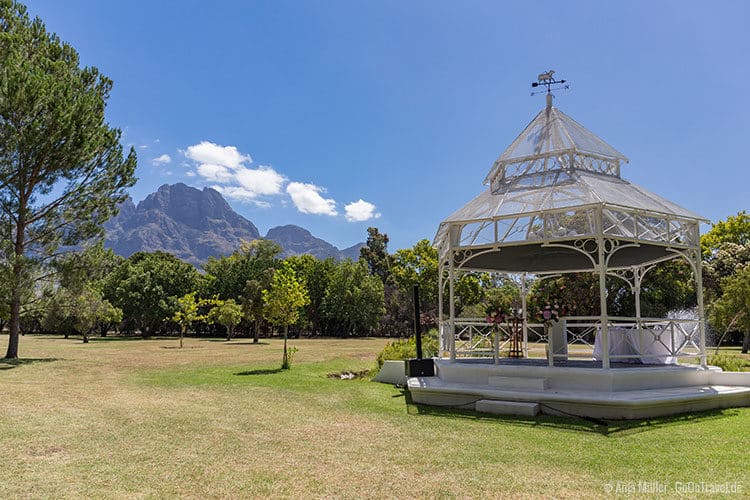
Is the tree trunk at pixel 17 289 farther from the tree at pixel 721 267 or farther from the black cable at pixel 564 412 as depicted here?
the tree at pixel 721 267

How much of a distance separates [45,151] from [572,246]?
17836 millimetres

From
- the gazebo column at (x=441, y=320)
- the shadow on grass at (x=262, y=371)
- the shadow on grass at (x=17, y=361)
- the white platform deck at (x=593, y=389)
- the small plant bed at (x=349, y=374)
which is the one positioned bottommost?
the small plant bed at (x=349, y=374)

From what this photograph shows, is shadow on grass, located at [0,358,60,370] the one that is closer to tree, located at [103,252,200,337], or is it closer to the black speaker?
the black speaker

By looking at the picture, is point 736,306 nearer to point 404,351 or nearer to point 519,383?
point 404,351

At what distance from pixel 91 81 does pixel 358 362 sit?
51.3ft

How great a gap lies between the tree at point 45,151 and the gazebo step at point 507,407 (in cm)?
1684

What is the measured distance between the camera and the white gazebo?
9.51 metres

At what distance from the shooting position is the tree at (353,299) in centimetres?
5362

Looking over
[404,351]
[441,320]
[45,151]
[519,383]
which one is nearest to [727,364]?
[519,383]

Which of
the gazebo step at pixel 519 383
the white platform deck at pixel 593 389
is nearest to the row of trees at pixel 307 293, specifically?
the white platform deck at pixel 593 389

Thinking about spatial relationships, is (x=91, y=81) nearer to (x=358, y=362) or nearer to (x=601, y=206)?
(x=358, y=362)

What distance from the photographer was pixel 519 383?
33.1 feet

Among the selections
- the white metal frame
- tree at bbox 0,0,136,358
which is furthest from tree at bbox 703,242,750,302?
tree at bbox 0,0,136,358

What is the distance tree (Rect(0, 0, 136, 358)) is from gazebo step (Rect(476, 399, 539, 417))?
16.8m
